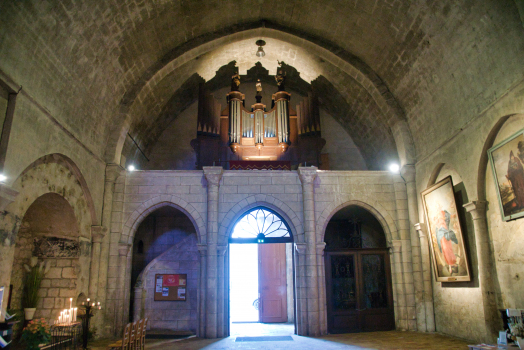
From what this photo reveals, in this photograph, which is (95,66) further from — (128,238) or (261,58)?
(261,58)

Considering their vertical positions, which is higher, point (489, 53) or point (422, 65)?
point (422, 65)

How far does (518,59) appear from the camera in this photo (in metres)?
6.18

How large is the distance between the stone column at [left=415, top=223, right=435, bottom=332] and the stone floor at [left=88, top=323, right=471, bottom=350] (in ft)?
1.45

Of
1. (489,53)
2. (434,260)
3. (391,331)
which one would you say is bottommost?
(391,331)

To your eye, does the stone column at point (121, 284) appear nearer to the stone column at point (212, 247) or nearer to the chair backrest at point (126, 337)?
the stone column at point (212, 247)

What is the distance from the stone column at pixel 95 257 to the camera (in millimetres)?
8930

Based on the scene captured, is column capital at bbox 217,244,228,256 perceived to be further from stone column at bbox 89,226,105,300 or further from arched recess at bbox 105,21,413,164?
arched recess at bbox 105,21,413,164

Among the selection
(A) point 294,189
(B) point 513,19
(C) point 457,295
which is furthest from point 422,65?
(C) point 457,295

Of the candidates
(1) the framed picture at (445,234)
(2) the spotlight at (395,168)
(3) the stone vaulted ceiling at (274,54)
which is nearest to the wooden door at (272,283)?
(2) the spotlight at (395,168)

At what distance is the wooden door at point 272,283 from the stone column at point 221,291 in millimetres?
2896

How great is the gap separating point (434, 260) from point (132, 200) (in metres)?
7.34

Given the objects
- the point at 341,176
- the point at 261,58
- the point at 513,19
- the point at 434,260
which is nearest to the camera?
the point at 513,19

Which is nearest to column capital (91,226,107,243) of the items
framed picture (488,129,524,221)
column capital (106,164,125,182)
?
column capital (106,164,125,182)

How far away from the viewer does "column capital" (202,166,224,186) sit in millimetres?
9742
